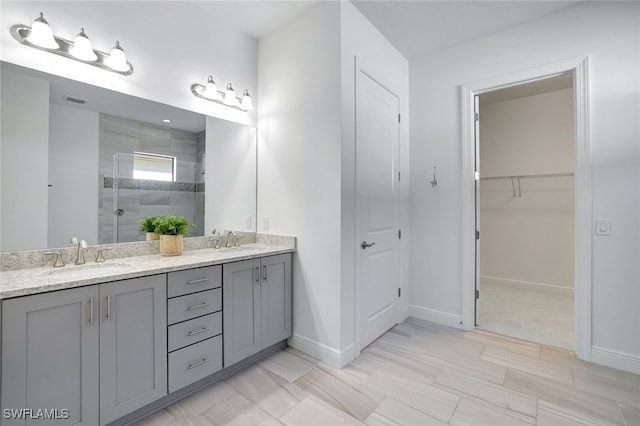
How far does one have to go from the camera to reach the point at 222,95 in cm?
251

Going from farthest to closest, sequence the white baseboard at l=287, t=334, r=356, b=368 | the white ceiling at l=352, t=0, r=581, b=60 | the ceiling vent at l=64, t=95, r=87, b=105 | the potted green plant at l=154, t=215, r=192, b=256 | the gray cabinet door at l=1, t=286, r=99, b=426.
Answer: the white ceiling at l=352, t=0, r=581, b=60 → the white baseboard at l=287, t=334, r=356, b=368 → the potted green plant at l=154, t=215, r=192, b=256 → the ceiling vent at l=64, t=95, r=87, b=105 → the gray cabinet door at l=1, t=286, r=99, b=426

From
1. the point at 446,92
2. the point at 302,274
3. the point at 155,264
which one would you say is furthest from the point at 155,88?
the point at 446,92

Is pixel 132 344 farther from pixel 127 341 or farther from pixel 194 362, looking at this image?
pixel 194 362

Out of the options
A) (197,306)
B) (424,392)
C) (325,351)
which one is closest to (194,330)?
(197,306)

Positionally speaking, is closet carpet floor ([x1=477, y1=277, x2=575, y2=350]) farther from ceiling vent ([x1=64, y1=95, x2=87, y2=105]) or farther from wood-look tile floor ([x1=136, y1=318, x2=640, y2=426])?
ceiling vent ([x1=64, y1=95, x2=87, y2=105])

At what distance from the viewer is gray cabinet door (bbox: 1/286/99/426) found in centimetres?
123

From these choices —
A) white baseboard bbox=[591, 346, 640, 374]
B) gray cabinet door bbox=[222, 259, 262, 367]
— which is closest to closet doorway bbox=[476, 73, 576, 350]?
white baseboard bbox=[591, 346, 640, 374]

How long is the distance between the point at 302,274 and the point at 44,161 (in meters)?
1.86

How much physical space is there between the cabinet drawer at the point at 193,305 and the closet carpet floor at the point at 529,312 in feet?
8.38

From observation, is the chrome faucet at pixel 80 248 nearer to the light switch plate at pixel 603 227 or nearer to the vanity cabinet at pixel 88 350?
the vanity cabinet at pixel 88 350

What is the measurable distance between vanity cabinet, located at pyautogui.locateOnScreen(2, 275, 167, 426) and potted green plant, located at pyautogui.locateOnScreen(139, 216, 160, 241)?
24.4 inches

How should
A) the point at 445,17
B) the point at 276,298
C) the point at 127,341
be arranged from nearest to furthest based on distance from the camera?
the point at 127,341, the point at 276,298, the point at 445,17

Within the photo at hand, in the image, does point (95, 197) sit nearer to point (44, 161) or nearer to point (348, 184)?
point (44, 161)

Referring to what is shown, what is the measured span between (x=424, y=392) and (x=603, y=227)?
186 centimetres
